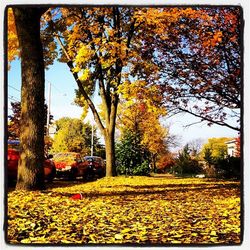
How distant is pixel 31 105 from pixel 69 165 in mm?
1282

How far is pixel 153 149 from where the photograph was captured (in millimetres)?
8359

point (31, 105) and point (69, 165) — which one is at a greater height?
point (31, 105)

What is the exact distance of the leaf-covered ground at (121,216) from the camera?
580cm

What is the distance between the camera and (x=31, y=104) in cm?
713

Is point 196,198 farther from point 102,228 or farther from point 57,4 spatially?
point 57,4

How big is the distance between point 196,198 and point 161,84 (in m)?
2.05

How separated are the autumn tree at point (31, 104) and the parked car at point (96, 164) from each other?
35.9 inches

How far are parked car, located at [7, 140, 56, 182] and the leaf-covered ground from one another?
0.24m

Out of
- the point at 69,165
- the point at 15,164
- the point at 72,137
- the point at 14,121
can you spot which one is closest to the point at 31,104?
the point at 14,121

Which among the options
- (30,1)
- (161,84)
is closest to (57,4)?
(30,1)

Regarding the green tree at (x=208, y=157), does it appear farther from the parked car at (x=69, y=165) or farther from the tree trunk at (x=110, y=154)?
the parked car at (x=69, y=165)

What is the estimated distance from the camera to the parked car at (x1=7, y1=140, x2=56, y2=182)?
6.58 meters

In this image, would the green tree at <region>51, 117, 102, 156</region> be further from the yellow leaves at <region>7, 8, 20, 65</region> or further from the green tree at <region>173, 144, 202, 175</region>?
the green tree at <region>173, 144, 202, 175</region>

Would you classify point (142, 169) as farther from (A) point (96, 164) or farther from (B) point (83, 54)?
Result: (B) point (83, 54)
